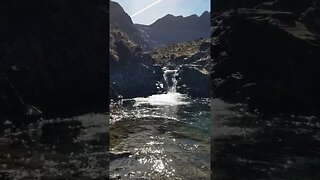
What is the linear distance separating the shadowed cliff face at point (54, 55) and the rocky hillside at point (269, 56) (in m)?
2.46

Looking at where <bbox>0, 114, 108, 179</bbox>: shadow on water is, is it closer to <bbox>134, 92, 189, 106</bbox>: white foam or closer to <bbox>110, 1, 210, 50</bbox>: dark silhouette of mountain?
<bbox>134, 92, 189, 106</bbox>: white foam

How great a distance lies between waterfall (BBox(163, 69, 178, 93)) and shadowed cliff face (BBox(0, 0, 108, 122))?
30.0 m

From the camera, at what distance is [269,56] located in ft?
25.1

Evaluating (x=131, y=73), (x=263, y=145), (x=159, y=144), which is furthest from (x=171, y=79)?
(x=263, y=145)

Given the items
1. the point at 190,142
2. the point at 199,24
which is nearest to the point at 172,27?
the point at 199,24

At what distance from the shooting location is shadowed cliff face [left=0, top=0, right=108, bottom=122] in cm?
735

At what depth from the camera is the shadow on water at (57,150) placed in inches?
286

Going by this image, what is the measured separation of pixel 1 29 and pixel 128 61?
31.7 m

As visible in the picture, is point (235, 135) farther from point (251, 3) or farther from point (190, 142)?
point (190, 142)

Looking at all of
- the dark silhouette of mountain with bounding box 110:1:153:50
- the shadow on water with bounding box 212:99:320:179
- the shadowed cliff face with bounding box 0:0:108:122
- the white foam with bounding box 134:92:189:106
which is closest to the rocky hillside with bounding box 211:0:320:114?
the shadow on water with bounding box 212:99:320:179

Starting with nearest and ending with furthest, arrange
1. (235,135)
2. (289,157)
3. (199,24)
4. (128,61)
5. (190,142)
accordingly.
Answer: (289,157)
(235,135)
(190,142)
(128,61)
(199,24)

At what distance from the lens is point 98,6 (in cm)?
789

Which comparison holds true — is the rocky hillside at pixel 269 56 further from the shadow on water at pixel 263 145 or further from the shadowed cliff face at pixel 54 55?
the shadowed cliff face at pixel 54 55

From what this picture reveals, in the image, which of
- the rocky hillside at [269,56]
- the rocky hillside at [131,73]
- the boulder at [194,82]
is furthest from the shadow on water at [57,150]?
the boulder at [194,82]
